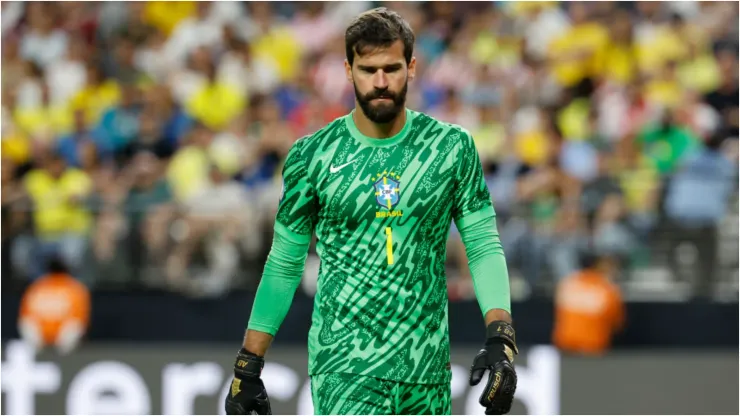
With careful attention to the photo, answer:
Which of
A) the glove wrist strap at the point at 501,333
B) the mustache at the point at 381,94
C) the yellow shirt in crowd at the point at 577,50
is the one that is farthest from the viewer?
the yellow shirt in crowd at the point at 577,50

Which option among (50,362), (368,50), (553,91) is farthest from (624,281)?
(368,50)

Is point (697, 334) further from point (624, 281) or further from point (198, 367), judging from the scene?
point (198, 367)

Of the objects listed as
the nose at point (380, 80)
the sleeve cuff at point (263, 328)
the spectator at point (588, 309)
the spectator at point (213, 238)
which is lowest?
the spectator at point (588, 309)

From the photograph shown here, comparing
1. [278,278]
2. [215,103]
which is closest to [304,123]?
[215,103]

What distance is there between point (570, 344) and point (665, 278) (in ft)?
3.22

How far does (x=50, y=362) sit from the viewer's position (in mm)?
11008

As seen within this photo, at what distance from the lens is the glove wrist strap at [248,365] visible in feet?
15.4

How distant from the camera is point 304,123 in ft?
39.2

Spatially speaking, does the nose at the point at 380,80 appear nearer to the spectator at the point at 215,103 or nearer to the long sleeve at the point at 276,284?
the long sleeve at the point at 276,284

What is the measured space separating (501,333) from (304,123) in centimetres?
772

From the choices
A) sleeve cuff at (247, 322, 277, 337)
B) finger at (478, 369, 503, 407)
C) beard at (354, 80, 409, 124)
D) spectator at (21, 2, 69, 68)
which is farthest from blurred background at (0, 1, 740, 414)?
finger at (478, 369, 503, 407)

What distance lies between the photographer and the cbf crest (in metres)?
4.59

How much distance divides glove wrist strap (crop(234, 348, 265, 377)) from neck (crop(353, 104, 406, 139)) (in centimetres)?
93

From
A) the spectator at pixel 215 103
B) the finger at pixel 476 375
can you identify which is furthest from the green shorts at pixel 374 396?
the spectator at pixel 215 103
